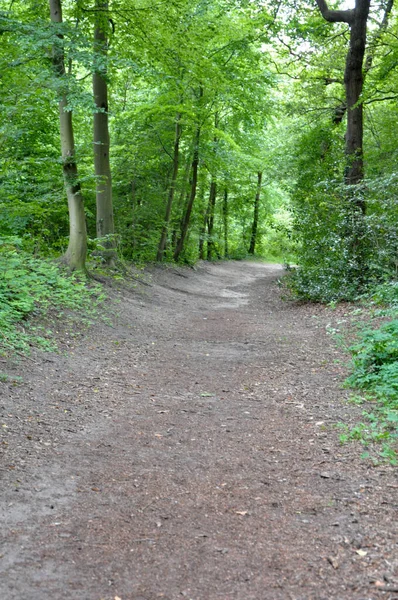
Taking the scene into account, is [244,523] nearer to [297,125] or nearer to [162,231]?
[162,231]

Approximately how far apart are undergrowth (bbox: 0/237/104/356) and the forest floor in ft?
1.34

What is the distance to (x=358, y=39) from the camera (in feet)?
39.3

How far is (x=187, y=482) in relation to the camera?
3932 millimetres

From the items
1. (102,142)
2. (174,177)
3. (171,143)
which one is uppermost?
(171,143)

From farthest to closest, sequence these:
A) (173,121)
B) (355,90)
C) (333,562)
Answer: (173,121), (355,90), (333,562)

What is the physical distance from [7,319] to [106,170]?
6.56 metres

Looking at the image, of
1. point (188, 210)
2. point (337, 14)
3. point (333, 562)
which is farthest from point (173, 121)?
point (333, 562)

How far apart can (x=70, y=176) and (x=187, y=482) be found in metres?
8.02

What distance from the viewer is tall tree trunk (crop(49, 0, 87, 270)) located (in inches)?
400

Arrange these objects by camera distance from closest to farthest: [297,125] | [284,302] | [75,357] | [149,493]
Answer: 1. [149,493]
2. [75,357]
3. [284,302]
4. [297,125]

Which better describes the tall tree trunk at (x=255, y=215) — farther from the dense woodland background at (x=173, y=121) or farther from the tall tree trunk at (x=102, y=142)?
→ the tall tree trunk at (x=102, y=142)

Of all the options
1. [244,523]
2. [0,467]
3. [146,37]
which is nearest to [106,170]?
[146,37]

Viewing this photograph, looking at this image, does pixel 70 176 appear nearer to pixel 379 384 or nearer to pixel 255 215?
pixel 379 384

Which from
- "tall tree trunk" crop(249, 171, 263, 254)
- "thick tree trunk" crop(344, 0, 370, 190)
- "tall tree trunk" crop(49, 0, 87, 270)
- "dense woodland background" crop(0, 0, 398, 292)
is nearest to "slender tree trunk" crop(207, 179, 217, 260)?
"dense woodland background" crop(0, 0, 398, 292)
